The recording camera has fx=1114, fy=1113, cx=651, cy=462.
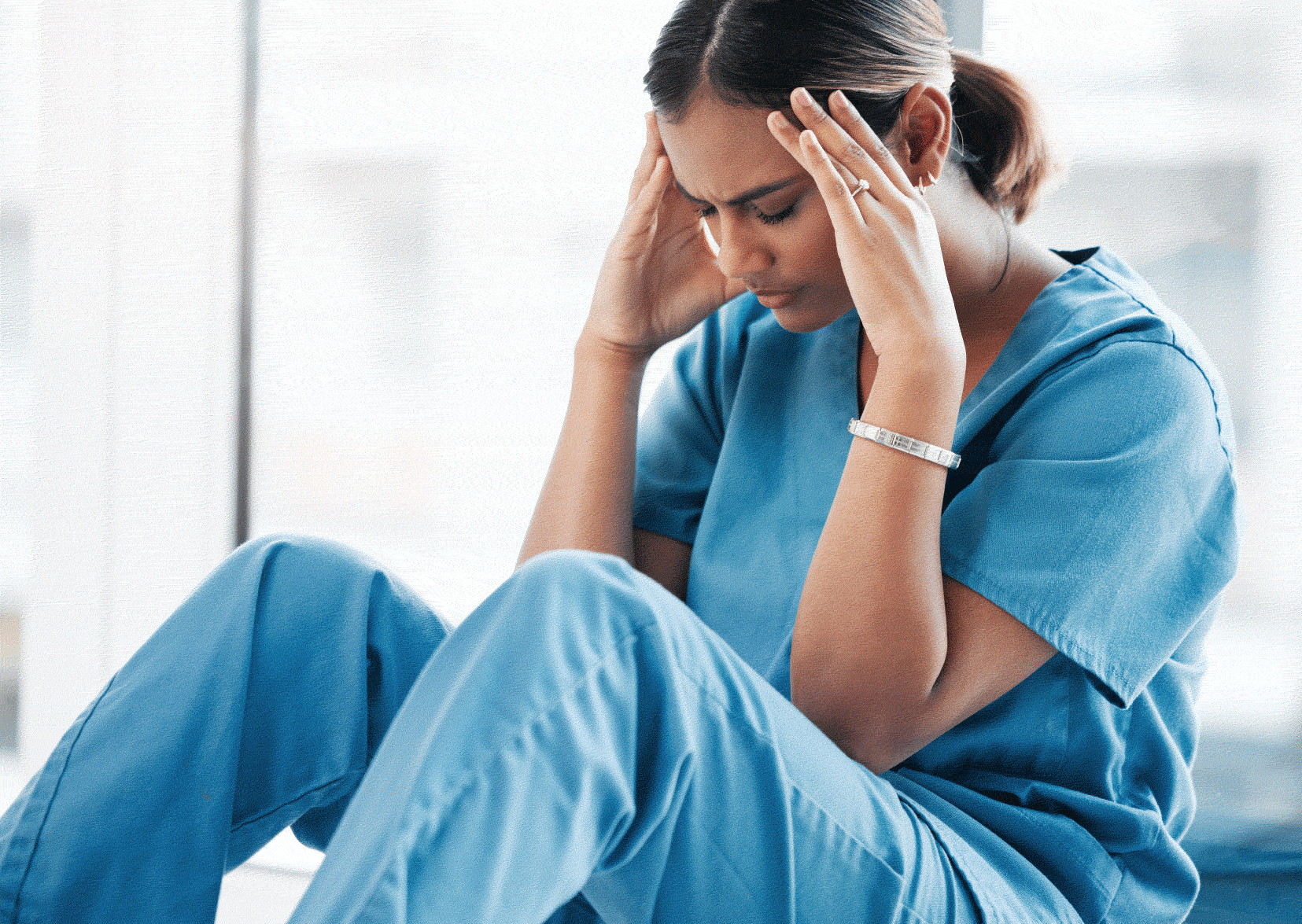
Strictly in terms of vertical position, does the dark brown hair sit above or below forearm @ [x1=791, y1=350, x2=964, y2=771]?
above

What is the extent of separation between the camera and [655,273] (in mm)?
1009

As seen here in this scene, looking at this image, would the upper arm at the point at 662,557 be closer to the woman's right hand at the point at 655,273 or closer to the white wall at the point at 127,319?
the woman's right hand at the point at 655,273

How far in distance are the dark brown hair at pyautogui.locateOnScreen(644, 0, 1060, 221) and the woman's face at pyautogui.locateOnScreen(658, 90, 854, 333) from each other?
0.02m

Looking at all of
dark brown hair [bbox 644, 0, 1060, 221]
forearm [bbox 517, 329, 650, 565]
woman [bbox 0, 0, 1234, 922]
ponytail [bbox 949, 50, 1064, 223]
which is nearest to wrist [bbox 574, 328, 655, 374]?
forearm [bbox 517, 329, 650, 565]

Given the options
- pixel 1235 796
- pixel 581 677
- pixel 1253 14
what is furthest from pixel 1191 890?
pixel 1253 14

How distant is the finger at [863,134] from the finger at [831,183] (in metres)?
0.03

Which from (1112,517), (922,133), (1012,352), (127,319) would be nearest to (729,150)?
(922,133)

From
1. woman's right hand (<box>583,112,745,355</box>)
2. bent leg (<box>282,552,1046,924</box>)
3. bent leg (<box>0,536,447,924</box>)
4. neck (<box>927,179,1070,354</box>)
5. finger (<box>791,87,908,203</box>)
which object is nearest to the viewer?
bent leg (<box>282,552,1046,924</box>)

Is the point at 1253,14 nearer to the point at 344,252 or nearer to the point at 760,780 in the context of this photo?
the point at 760,780

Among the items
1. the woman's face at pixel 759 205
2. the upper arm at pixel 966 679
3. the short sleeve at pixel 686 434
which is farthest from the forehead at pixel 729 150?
the upper arm at pixel 966 679

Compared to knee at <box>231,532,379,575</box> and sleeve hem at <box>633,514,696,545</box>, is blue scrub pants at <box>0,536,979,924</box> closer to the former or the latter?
knee at <box>231,532,379,575</box>

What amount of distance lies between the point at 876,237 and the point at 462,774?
457 mm

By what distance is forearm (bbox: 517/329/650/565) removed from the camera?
0.94 meters

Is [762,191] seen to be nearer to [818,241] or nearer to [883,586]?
[818,241]
